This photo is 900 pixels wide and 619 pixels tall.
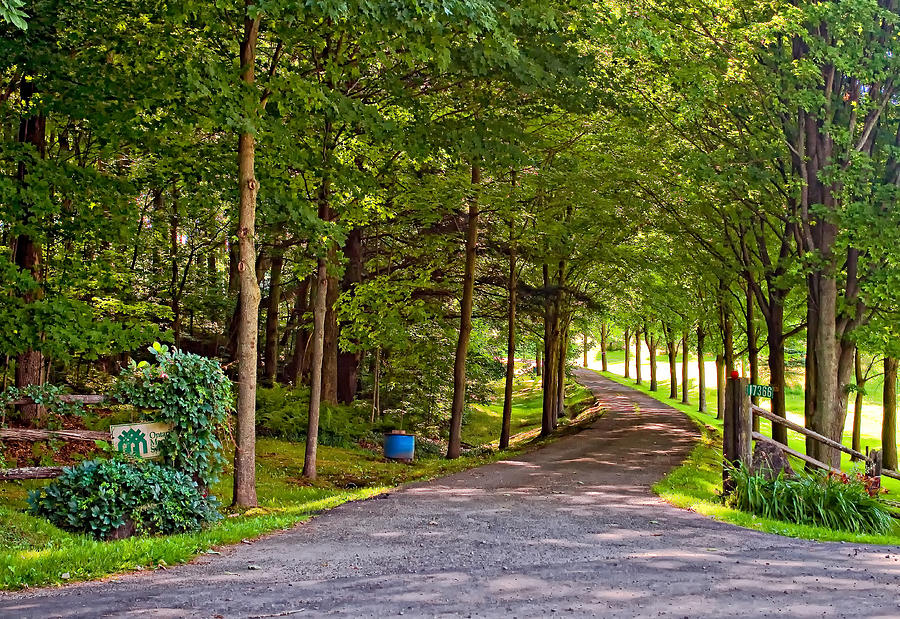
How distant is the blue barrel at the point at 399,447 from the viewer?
20609 millimetres

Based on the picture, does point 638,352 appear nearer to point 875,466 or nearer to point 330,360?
point 330,360

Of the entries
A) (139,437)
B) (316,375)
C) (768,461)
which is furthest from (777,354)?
(139,437)

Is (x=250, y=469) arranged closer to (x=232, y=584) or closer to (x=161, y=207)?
(x=232, y=584)

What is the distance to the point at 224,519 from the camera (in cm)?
1020

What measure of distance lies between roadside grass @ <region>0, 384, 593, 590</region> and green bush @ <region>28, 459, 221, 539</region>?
0.21m

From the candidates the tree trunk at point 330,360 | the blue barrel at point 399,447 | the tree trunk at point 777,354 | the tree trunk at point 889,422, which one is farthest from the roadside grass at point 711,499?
the tree trunk at point 330,360

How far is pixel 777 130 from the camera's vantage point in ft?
52.4

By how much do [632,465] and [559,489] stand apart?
213 inches

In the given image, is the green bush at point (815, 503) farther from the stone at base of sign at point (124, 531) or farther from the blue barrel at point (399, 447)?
the blue barrel at point (399, 447)

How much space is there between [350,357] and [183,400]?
671 inches

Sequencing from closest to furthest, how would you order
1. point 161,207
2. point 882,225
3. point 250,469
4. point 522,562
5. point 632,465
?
point 522,562 < point 250,469 < point 882,225 < point 632,465 < point 161,207

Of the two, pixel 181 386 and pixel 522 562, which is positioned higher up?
pixel 181 386

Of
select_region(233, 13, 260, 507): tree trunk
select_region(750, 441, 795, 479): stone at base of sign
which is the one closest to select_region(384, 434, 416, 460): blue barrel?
select_region(233, 13, 260, 507): tree trunk

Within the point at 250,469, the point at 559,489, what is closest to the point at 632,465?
the point at 559,489
